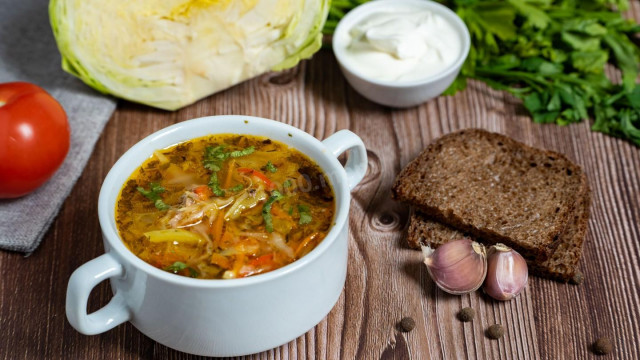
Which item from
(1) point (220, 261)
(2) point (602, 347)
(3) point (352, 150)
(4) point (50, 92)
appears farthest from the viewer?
(4) point (50, 92)

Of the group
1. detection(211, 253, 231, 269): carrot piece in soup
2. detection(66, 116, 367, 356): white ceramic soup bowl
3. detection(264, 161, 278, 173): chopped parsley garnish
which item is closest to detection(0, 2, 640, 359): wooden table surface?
detection(66, 116, 367, 356): white ceramic soup bowl

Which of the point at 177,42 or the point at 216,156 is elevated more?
the point at 216,156

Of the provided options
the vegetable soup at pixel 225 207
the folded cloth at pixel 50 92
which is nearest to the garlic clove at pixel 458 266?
the vegetable soup at pixel 225 207

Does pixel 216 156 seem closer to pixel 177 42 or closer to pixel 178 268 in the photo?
pixel 178 268

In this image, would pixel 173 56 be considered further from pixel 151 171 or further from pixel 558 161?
pixel 558 161

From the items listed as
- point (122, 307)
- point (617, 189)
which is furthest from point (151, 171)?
point (617, 189)

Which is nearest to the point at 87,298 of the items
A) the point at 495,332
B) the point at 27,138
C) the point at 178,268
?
the point at 178,268
